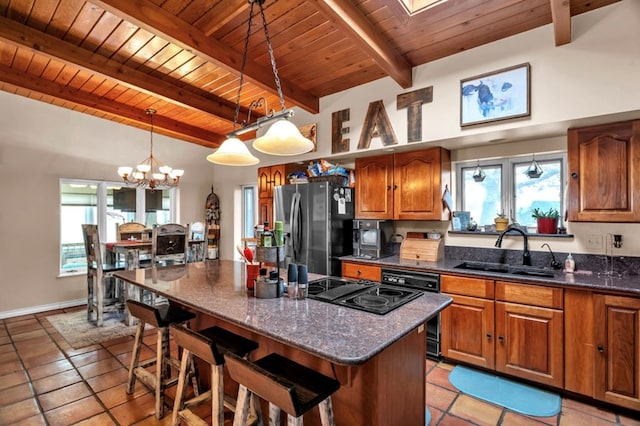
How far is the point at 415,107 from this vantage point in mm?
3064

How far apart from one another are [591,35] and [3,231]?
6.55 metres

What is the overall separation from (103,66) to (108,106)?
4.65 ft

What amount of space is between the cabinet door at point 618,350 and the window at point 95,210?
5.96 m

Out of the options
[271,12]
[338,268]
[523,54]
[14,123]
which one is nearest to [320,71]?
[271,12]

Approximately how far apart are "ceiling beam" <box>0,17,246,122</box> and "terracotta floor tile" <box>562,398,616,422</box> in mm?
4626

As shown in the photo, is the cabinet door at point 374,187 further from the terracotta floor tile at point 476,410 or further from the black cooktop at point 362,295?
the terracotta floor tile at point 476,410

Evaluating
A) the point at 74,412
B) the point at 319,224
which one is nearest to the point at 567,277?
the point at 319,224

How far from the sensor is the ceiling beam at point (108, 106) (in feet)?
11.8

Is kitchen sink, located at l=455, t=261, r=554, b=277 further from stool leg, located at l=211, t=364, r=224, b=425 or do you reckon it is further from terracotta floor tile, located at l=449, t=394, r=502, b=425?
stool leg, located at l=211, t=364, r=224, b=425

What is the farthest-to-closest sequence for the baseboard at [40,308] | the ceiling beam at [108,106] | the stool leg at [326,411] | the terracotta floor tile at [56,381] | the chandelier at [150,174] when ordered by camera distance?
1. the chandelier at [150,174]
2. the baseboard at [40,308]
3. the ceiling beam at [108,106]
4. the terracotta floor tile at [56,381]
5. the stool leg at [326,411]

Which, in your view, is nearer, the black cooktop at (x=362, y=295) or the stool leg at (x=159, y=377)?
the black cooktop at (x=362, y=295)

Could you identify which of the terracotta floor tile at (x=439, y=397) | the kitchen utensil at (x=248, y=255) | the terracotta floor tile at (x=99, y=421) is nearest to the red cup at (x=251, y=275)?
the kitchen utensil at (x=248, y=255)

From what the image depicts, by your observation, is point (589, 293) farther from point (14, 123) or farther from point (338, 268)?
point (14, 123)

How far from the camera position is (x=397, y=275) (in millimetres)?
3012
